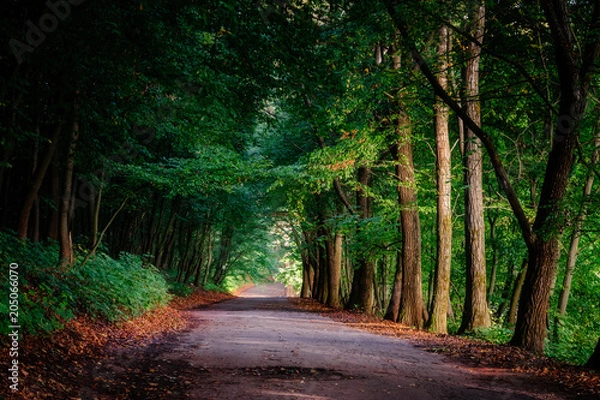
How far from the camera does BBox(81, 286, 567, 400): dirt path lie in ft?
19.3

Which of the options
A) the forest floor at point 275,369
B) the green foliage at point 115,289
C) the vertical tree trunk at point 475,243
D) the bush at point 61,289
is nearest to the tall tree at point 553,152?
the forest floor at point 275,369

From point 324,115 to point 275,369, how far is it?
18.5 ft

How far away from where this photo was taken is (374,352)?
370 inches

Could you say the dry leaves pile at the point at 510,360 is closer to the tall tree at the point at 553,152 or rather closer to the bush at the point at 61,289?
the tall tree at the point at 553,152

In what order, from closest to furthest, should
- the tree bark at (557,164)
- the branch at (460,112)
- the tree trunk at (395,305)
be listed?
the tree bark at (557,164)
the branch at (460,112)
the tree trunk at (395,305)

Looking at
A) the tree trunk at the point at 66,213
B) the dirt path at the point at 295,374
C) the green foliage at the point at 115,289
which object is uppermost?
the tree trunk at the point at 66,213

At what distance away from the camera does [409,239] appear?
52.2 ft

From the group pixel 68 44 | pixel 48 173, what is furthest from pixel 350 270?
pixel 68 44

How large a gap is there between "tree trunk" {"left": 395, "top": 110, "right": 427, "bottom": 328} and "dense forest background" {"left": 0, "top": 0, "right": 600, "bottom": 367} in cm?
7

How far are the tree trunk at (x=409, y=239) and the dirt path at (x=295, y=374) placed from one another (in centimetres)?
534

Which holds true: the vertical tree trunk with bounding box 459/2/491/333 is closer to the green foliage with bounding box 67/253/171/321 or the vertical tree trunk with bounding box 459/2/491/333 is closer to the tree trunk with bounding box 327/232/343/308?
the green foliage with bounding box 67/253/171/321

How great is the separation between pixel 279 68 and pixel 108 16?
273 centimetres

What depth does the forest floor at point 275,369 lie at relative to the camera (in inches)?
229

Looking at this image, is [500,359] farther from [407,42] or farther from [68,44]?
[68,44]
